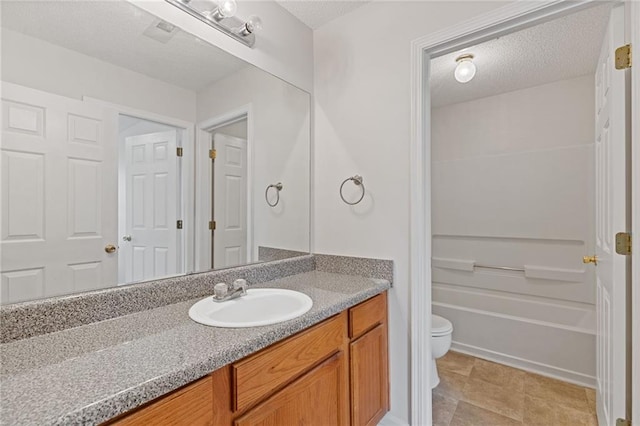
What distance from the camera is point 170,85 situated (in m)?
1.29

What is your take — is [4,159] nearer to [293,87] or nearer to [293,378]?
[293,378]

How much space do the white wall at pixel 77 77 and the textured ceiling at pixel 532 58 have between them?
193cm

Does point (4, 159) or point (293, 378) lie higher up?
→ point (4, 159)

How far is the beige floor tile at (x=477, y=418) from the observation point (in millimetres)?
1688

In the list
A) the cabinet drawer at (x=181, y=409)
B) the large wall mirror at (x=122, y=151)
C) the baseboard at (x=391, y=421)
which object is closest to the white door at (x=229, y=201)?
the large wall mirror at (x=122, y=151)

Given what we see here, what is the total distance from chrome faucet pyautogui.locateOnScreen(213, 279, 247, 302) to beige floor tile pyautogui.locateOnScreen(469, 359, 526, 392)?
196 centimetres

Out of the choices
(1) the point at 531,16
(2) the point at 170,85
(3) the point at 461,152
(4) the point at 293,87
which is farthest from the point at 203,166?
(3) the point at 461,152

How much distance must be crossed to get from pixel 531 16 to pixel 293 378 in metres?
1.73

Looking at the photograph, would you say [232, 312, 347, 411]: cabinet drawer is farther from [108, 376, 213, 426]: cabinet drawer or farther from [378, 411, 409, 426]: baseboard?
[378, 411, 409, 426]: baseboard

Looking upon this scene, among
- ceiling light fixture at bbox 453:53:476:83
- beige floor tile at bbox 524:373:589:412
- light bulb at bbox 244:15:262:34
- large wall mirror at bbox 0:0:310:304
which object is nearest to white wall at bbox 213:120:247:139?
large wall mirror at bbox 0:0:310:304

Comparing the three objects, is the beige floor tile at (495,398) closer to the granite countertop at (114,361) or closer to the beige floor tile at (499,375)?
the beige floor tile at (499,375)

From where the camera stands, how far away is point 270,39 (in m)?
1.63

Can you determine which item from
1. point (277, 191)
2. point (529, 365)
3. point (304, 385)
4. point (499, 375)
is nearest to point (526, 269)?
point (529, 365)

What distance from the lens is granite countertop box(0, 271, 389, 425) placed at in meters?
0.54
